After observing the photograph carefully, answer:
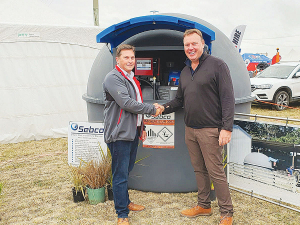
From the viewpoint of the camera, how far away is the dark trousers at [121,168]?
2.96 m

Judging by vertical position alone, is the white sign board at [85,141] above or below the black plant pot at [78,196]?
above

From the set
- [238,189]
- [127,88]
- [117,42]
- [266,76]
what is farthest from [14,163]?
[266,76]

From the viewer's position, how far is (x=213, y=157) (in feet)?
9.57

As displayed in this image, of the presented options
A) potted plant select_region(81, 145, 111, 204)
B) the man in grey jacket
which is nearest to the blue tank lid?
the man in grey jacket

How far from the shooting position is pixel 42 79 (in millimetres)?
7027

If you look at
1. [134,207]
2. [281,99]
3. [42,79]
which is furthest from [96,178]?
[281,99]

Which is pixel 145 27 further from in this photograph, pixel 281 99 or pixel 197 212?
pixel 281 99

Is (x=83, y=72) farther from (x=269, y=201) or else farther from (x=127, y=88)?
(x=269, y=201)

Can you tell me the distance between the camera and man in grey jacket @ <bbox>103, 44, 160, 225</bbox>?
9.36ft

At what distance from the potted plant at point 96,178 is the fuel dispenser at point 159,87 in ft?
1.36

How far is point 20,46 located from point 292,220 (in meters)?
6.25

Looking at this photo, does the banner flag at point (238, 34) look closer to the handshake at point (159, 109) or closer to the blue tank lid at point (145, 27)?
the blue tank lid at point (145, 27)

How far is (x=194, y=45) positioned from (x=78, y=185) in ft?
7.11

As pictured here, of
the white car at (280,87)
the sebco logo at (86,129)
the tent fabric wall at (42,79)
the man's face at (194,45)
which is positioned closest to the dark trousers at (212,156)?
the man's face at (194,45)
